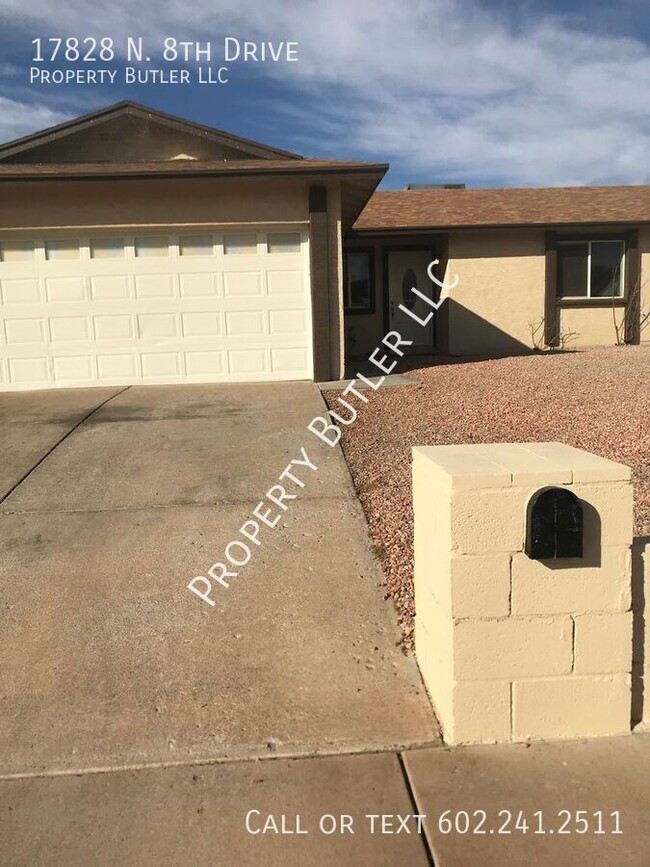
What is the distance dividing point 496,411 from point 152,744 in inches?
264

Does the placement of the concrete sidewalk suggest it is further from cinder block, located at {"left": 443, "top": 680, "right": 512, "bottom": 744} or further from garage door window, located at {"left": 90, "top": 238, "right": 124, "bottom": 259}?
garage door window, located at {"left": 90, "top": 238, "right": 124, "bottom": 259}

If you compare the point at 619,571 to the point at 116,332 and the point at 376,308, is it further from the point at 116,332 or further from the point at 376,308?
the point at 376,308

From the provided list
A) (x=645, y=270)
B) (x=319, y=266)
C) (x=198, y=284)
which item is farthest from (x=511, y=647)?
(x=645, y=270)

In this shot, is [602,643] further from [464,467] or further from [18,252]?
[18,252]

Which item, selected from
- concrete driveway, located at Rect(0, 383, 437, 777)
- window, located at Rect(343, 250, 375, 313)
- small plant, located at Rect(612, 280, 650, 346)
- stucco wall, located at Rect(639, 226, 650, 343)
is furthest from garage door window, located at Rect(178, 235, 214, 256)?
stucco wall, located at Rect(639, 226, 650, 343)

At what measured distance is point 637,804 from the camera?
2.63 meters

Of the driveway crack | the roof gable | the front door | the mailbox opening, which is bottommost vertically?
the driveway crack

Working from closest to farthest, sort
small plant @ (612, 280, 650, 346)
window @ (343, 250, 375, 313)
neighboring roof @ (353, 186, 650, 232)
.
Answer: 1. neighboring roof @ (353, 186, 650, 232)
2. small plant @ (612, 280, 650, 346)
3. window @ (343, 250, 375, 313)

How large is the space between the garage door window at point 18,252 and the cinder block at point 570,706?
1093cm

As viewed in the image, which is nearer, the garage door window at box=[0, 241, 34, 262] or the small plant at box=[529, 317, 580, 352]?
the garage door window at box=[0, 241, 34, 262]

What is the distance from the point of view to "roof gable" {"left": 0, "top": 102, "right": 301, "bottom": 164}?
548 inches

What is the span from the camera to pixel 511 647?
2.97 meters

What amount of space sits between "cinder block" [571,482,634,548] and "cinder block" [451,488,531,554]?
0.25 meters

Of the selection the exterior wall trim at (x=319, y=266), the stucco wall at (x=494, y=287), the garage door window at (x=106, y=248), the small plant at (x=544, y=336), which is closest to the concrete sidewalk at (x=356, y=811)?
the exterior wall trim at (x=319, y=266)
